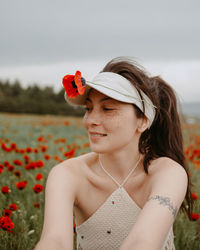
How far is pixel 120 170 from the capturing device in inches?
86.0

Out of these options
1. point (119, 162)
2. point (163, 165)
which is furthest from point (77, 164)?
point (163, 165)

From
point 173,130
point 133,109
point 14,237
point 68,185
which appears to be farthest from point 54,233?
point 173,130

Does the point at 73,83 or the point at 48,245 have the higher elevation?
the point at 73,83

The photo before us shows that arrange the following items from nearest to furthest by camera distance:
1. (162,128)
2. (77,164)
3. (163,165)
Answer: (163,165)
(77,164)
(162,128)

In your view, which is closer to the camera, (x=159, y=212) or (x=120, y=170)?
(x=159, y=212)

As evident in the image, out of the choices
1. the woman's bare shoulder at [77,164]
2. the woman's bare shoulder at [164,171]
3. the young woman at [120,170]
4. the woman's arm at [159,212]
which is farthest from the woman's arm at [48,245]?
the woman's bare shoulder at [164,171]

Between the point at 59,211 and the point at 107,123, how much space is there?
0.54m

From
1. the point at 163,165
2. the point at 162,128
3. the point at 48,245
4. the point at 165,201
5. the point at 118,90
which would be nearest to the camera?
the point at 48,245

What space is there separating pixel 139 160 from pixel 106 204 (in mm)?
363

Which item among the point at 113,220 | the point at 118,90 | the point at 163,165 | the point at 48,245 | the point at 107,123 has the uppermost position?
the point at 118,90

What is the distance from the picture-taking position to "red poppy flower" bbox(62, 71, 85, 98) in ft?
5.88

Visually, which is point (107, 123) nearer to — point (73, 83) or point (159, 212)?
point (73, 83)

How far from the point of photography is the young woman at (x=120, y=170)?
5.55 feet

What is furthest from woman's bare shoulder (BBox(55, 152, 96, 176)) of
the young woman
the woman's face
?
the woman's face
